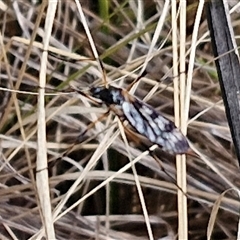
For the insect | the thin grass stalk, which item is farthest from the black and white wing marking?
the thin grass stalk

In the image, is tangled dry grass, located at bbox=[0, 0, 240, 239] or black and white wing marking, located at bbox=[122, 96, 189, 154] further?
tangled dry grass, located at bbox=[0, 0, 240, 239]

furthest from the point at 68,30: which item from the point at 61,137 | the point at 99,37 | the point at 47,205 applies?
the point at 47,205

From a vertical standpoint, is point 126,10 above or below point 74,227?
above

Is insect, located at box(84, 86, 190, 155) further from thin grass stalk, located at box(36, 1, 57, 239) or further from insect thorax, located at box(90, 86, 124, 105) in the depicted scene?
thin grass stalk, located at box(36, 1, 57, 239)

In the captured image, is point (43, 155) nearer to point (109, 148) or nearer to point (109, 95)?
point (109, 95)

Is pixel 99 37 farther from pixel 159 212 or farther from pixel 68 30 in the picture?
pixel 159 212

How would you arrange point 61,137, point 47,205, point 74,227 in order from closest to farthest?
1. point 47,205
2. point 74,227
3. point 61,137

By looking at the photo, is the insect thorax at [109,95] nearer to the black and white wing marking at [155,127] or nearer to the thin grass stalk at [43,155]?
the black and white wing marking at [155,127]
